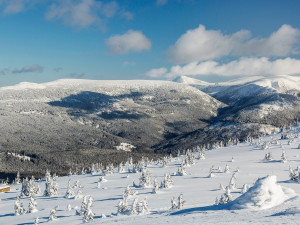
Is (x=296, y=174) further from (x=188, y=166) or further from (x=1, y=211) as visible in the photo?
(x=1, y=211)

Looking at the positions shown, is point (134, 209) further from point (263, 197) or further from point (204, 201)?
point (263, 197)

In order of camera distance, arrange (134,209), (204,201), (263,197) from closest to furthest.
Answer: (263,197)
(134,209)
(204,201)

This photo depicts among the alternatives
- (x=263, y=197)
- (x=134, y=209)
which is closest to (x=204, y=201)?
(x=134, y=209)

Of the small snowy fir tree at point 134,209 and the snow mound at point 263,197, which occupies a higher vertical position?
the snow mound at point 263,197

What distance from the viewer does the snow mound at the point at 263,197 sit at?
82.8 feet

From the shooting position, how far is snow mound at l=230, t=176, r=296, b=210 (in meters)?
25.2

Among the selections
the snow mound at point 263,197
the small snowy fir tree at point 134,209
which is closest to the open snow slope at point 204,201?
the snow mound at point 263,197

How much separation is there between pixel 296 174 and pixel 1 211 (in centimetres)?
6214

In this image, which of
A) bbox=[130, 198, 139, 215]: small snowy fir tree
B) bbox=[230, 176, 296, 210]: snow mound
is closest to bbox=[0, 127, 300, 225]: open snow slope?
bbox=[230, 176, 296, 210]: snow mound

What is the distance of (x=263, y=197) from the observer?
25516 millimetres

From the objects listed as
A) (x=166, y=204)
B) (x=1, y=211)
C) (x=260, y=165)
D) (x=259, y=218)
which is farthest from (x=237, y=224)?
(x=260, y=165)

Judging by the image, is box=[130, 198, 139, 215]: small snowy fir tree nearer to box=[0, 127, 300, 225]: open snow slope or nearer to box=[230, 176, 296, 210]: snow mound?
box=[0, 127, 300, 225]: open snow slope

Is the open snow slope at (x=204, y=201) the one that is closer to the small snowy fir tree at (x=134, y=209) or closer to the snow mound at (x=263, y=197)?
the snow mound at (x=263, y=197)

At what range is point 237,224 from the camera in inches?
834
